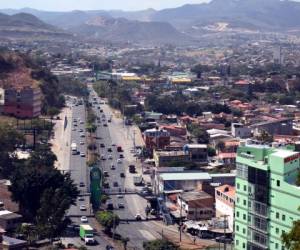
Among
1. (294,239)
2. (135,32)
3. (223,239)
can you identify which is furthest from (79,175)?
(135,32)

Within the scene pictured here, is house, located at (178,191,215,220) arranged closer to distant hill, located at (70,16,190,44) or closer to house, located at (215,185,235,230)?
house, located at (215,185,235,230)

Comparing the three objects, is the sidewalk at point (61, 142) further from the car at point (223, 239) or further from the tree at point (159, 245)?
the tree at point (159, 245)

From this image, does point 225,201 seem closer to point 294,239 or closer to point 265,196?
point 265,196

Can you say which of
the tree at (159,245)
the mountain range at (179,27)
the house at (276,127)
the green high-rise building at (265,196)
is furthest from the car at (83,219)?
the mountain range at (179,27)

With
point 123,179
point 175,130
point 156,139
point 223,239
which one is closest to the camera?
point 223,239

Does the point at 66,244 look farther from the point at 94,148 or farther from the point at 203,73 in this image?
the point at 203,73

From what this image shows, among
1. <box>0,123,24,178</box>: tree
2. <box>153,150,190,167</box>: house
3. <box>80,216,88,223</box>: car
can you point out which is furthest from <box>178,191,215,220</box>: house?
<box>153,150,190,167</box>: house

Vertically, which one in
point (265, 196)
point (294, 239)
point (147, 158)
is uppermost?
point (294, 239)
